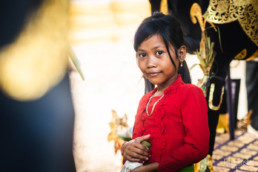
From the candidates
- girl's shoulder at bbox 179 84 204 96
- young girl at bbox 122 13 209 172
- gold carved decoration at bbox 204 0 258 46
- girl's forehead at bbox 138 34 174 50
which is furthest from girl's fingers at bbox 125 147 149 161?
gold carved decoration at bbox 204 0 258 46

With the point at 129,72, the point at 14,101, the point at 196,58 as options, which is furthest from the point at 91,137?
the point at 14,101

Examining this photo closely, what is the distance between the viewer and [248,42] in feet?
3.12

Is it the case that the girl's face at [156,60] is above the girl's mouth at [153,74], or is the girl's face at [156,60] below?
above

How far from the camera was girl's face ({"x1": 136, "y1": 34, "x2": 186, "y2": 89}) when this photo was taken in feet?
2.29

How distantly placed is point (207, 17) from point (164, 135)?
570 mm

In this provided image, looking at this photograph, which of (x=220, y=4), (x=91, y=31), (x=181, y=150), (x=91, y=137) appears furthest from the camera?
(x=91, y=137)

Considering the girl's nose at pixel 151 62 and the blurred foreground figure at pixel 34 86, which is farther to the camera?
the girl's nose at pixel 151 62

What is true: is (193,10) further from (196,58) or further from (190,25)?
(196,58)

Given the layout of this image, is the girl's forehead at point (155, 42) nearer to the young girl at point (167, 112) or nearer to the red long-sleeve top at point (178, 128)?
the young girl at point (167, 112)

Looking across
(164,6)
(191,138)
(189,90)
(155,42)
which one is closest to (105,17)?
(164,6)

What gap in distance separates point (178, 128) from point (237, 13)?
0.59 metres

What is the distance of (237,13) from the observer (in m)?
0.92

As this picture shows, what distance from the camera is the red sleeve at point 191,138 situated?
2.00 ft

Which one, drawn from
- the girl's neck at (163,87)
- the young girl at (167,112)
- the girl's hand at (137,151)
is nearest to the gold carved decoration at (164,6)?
the young girl at (167,112)
